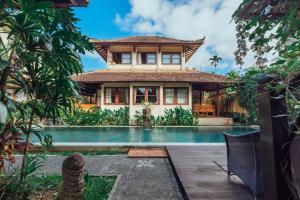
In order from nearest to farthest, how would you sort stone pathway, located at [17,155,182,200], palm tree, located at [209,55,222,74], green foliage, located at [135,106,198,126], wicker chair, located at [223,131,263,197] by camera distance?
wicker chair, located at [223,131,263,197] < stone pathway, located at [17,155,182,200] < green foliage, located at [135,106,198,126] < palm tree, located at [209,55,222,74]

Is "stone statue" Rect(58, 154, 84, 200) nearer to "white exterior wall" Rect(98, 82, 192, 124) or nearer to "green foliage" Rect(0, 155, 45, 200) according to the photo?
"green foliage" Rect(0, 155, 45, 200)

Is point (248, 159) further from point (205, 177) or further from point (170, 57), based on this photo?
point (170, 57)

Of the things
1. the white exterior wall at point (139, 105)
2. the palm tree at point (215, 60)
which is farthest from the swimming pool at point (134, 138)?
the palm tree at point (215, 60)

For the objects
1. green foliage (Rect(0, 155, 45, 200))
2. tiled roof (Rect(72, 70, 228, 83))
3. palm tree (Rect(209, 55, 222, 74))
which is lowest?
green foliage (Rect(0, 155, 45, 200))

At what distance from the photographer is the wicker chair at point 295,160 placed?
54.8 inches

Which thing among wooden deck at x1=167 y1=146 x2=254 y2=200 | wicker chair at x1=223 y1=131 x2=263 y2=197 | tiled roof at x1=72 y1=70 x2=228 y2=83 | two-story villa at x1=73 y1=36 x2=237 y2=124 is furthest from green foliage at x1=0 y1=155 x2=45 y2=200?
two-story villa at x1=73 y1=36 x2=237 y2=124

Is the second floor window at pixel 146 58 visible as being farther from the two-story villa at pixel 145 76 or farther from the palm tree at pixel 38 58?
the palm tree at pixel 38 58

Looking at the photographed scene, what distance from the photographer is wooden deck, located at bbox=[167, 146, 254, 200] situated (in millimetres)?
2813

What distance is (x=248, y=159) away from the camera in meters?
2.55

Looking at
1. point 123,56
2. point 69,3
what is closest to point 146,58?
point 123,56

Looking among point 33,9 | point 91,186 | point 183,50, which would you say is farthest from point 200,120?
point 33,9

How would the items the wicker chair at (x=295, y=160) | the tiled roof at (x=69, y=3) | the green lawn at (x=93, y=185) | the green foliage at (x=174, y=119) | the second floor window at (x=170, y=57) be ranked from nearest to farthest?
the wicker chair at (x=295, y=160)
the green lawn at (x=93, y=185)
the tiled roof at (x=69, y=3)
the green foliage at (x=174, y=119)
the second floor window at (x=170, y=57)

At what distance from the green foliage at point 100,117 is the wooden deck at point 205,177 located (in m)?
10.3

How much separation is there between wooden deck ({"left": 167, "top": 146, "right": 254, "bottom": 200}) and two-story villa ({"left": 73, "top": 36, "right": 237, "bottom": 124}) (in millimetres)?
10744
